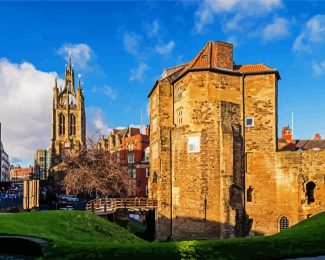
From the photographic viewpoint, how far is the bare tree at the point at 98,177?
51.8 meters

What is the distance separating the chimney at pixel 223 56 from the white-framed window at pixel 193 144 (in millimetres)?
7309

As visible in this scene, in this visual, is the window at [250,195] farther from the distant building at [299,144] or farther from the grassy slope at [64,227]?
the distant building at [299,144]

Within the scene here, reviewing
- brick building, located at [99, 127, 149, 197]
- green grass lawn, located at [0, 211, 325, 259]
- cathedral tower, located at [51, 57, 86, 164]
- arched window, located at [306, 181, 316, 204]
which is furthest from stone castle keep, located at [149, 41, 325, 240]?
cathedral tower, located at [51, 57, 86, 164]

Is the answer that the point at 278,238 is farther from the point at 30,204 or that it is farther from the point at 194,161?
the point at 30,204

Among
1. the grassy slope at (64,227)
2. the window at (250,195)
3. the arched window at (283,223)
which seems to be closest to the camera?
the grassy slope at (64,227)

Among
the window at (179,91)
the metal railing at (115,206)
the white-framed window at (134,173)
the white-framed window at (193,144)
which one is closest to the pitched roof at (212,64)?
the window at (179,91)

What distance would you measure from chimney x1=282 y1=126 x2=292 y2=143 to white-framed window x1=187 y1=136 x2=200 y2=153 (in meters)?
36.4

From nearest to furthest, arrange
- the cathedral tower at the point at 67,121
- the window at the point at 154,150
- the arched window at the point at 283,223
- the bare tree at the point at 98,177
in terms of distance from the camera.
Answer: the arched window at the point at 283,223 < the window at the point at 154,150 < the bare tree at the point at 98,177 < the cathedral tower at the point at 67,121

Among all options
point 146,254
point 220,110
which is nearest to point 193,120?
point 220,110

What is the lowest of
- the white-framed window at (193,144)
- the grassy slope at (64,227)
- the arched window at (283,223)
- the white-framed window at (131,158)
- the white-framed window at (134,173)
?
the arched window at (283,223)

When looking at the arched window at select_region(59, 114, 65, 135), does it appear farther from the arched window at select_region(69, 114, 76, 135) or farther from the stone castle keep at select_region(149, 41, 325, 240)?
the stone castle keep at select_region(149, 41, 325, 240)

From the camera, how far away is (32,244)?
15203mm

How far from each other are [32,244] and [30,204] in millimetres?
23114

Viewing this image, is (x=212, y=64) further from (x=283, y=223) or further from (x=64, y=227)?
(x=64, y=227)
